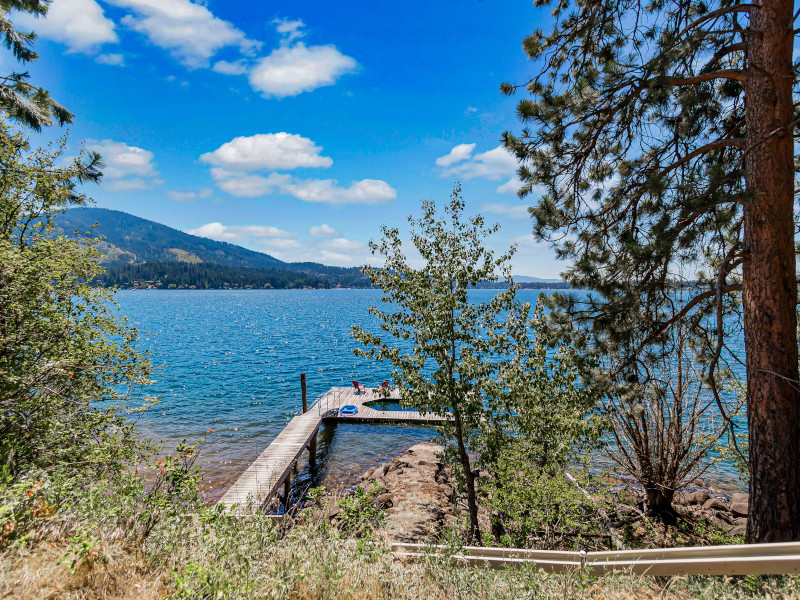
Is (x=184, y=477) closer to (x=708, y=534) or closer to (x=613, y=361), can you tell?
(x=613, y=361)

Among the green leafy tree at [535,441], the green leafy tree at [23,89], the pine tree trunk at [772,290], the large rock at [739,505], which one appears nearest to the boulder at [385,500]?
the green leafy tree at [535,441]

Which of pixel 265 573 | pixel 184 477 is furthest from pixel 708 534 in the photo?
pixel 184 477

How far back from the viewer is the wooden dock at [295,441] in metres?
12.3

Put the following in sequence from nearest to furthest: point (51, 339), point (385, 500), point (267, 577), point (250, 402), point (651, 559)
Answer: point (267, 577) < point (651, 559) < point (51, 339) < point (385, 500) < point (250, 402)

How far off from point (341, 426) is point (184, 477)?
19110 millimetres

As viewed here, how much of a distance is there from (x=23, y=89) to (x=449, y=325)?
9727 mm

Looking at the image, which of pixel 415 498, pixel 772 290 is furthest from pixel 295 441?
pixel 772 290

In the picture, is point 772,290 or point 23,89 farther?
point 23,89

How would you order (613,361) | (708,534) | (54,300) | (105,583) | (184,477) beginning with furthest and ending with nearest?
(708,534)
(54,300)
(613,361)
(184,477)
(105,583)

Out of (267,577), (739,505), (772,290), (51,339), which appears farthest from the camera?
(739,505)

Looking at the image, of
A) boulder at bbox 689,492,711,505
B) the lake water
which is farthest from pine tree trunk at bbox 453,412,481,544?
boulder at bbox 689,492,711,505

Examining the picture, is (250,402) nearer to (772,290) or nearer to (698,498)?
(698,498)

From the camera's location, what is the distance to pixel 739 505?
11031 mm

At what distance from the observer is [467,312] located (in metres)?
8.59
